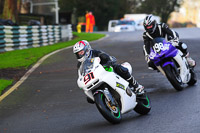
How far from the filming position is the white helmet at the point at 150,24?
1077cm

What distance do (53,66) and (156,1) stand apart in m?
64.4

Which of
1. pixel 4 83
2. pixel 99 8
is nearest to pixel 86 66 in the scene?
pixel 4 83

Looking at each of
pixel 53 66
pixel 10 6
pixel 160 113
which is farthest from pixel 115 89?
pixel 10 6

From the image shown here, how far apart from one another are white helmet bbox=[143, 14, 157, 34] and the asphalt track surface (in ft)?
4.43

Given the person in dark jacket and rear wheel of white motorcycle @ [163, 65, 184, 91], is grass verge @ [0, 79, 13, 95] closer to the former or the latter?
the person in dark jacket

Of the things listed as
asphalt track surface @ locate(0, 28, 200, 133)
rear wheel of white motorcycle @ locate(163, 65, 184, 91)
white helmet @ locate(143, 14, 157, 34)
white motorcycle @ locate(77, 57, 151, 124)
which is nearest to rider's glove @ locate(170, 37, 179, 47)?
white helmet @ locate(143, 14, 157, 34)

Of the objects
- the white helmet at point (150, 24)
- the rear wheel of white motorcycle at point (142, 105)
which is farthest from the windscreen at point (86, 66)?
the white helmet at point (150, 24)

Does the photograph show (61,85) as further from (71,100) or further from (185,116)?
(185,116)

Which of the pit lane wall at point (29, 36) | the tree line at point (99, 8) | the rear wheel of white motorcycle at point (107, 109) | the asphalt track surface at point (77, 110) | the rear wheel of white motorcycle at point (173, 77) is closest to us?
the rear wheel of white motorcycle at point (107, 109)

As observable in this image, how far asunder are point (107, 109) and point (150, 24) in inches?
155

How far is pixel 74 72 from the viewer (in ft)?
50.3

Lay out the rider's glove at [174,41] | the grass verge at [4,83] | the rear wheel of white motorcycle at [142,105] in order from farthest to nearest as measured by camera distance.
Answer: the grass verge at [4,83] → the rider's glove at [174,41] → the rear wheel of white motorcycle at [142,105]

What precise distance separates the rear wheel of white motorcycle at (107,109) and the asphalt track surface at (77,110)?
14cm

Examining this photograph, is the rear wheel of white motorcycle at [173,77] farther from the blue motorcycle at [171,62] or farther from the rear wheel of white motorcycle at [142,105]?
the rear wheel of white motorcycle at [142,105]
